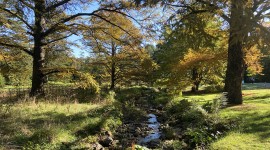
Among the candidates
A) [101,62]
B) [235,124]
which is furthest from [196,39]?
[101,62]

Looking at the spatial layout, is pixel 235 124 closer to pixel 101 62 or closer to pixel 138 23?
pixel 138 23

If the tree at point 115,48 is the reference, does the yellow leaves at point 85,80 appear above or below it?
below

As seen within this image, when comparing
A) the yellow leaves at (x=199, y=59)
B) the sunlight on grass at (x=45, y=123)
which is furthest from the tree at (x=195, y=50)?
the sunlight on grass at (x=45, y=123)

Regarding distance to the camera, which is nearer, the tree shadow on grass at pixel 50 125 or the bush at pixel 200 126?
the tree shadow on grass at pixel 50 125

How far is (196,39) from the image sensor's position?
11.0m

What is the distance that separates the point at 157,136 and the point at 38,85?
5.89 m

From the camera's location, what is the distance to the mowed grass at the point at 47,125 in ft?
19.9

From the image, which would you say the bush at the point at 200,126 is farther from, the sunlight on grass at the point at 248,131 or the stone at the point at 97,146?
the stone at the point at 97,146

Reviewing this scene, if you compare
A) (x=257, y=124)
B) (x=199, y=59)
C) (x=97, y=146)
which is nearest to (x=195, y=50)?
(x=199, y=59)

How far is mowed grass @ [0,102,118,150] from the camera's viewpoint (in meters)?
6.05

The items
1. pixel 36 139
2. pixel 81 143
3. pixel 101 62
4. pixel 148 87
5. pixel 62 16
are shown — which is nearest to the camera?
pixel 36 139

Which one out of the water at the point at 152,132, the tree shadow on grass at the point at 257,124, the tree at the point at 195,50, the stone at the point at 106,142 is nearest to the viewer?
the tree shadow on grass at the point at 257,124

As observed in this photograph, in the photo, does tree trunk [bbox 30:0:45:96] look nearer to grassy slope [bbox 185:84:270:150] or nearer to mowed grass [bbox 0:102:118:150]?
mowed grass [bbox 0:102:118:150]

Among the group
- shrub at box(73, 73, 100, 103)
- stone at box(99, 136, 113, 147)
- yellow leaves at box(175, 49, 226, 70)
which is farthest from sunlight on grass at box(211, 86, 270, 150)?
yellow leaves at box(175, 49, 226, 70)
